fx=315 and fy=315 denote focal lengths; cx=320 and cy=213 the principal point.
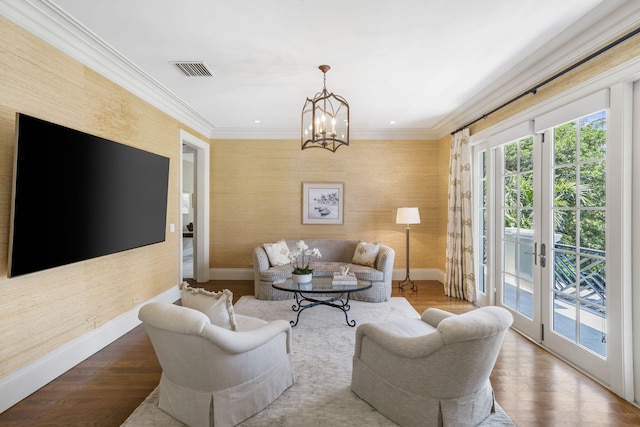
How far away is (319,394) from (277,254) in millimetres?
3063

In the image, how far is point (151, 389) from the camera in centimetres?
247

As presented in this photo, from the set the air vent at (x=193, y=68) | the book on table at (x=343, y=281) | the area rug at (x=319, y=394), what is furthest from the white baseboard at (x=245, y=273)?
the air vent at (x=193, y=68)

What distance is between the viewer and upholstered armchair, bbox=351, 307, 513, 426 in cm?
179

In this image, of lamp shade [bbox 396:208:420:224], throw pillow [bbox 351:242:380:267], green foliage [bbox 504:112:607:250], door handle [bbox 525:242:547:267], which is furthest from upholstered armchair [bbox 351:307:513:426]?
lamp shade [bbox 396:208:420:224]

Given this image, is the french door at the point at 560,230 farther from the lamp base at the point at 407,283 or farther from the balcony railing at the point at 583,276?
the lamp base at the point at 407,283

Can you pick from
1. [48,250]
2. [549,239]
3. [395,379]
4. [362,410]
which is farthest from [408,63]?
[48,250]

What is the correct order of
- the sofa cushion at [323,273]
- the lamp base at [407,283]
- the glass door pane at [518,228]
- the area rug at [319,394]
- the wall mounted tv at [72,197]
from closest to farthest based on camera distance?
the area rug at [319,394]
the wall mounted tv at [72,197]
the glass door pane at [518,228]
the sofa cushion at [323,273]
the lamp base at [407,283]

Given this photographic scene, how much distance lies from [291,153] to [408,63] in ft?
10.6

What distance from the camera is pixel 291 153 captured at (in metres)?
6.09

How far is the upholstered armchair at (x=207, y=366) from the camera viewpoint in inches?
72.8

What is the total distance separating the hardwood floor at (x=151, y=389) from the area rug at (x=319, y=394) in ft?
0.72

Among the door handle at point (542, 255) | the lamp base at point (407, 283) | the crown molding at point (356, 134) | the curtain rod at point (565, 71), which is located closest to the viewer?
the curtain rod at point (565, 71)

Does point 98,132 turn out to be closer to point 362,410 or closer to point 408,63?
point 408,63

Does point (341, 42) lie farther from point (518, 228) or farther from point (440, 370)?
point (518, 228)
